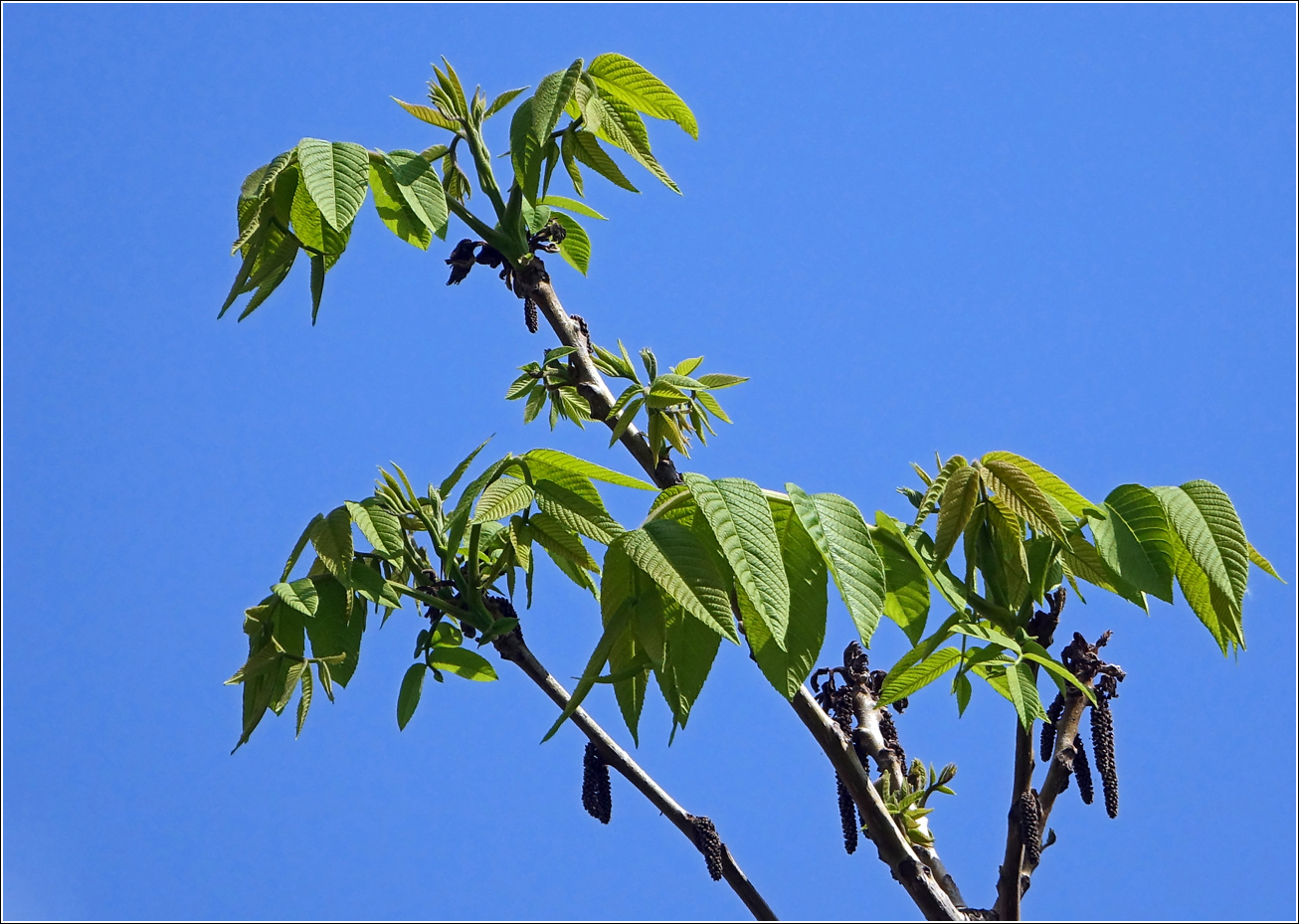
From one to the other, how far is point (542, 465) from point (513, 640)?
24 cm

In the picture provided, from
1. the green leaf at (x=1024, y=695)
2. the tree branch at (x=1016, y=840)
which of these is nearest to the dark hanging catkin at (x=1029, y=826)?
the tree branch at (x=1016, y=840)

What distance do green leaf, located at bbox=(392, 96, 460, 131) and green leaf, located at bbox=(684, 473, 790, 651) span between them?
2.69ft

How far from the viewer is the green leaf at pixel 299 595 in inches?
61.2

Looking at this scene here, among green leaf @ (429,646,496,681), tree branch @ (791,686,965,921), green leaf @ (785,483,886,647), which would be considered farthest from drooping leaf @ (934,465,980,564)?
green leaf @ (429,646,496,681)

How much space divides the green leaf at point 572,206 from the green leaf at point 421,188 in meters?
0.30

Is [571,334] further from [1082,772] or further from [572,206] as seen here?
[1082,772]

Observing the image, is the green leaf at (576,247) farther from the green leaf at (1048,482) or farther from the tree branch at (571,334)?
the green leaf at (1048,482)

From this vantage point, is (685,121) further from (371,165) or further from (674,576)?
(674,576)

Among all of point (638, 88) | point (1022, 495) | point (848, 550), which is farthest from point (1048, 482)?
point (638, 88)

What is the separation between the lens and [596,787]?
1560 millimetres

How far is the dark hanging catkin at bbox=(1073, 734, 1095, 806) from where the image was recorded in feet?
5.65

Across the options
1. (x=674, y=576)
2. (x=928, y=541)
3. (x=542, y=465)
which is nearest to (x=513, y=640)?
(x=542, y=465)

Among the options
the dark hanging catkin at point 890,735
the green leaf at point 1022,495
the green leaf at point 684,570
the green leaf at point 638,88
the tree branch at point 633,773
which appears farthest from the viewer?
the dark hanging catkin at point 890,735

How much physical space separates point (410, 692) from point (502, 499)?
310 millimetres
